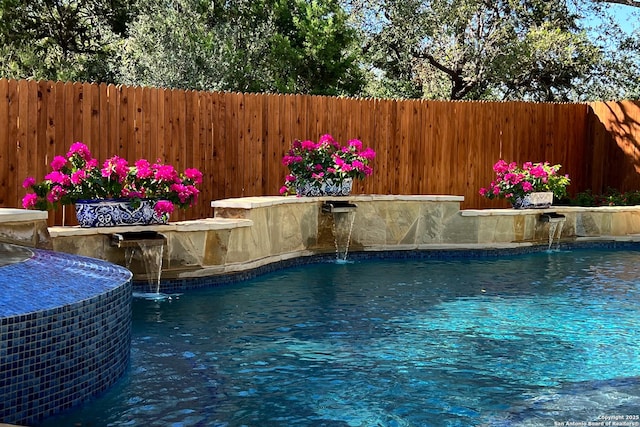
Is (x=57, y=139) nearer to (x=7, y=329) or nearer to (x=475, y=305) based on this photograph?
(x=475, y=305)

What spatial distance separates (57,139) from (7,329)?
5.63 meters

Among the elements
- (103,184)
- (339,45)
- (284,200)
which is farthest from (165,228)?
(339,45)

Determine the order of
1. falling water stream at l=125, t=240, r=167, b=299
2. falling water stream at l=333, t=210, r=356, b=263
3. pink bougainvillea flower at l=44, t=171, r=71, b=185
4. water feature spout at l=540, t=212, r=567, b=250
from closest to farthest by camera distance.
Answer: pink bougainvillea flower at l=44, t=171, r=71, b=185, falling water stream at l=125, t=240, r=167, b=299, falling water stream at l=333, t=210, r=356, b=263, water feature spout at l=540, t=212, r=567, b=250

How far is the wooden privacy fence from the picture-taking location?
8891 millimetres

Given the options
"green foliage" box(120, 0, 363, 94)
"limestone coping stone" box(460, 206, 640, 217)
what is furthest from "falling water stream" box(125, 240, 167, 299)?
"green foliage" box(120, 0, 363, 94)

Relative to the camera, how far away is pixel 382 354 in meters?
5.52

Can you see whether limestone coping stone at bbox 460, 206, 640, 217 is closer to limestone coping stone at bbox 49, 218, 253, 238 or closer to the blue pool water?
the blue pool water

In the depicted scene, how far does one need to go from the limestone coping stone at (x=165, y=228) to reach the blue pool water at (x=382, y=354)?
0.64 meters

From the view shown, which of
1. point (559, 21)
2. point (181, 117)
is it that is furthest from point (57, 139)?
point (559, 21)

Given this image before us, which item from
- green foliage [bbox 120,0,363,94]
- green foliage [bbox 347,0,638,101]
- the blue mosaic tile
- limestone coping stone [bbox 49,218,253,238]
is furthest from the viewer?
green foliage [bbox 347,0,638,101]

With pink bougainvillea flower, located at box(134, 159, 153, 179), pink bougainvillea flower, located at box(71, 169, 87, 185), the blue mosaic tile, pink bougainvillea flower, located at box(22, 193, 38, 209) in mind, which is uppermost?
pink bougainvillea flower, located at box(134, 159, 153, 179)

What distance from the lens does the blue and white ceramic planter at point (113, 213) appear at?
294 inches

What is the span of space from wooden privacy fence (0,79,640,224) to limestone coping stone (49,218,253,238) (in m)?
1.70

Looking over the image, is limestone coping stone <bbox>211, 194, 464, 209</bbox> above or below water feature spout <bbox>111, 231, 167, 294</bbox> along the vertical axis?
above
